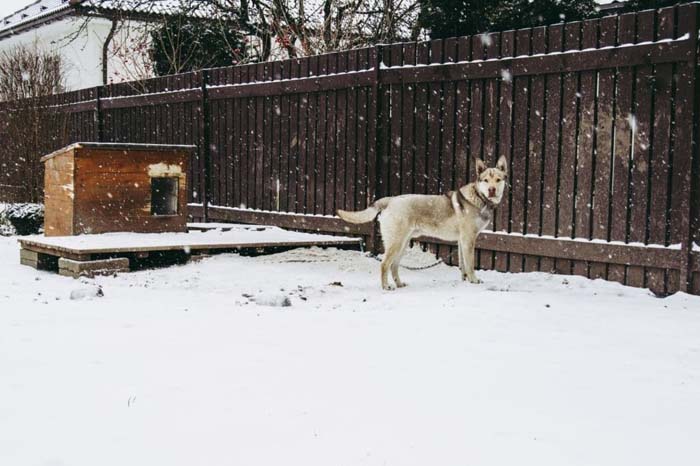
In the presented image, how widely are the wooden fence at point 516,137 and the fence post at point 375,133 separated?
1cm

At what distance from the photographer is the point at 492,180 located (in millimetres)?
6973

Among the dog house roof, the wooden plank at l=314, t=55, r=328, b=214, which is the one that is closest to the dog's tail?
the wooden plank at l=314, t=55, r=328, b=214

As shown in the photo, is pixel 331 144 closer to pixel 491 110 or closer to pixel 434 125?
pixel 434 125

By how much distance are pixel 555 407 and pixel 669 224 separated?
3418 millimetres

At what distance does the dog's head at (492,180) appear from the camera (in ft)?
22.9

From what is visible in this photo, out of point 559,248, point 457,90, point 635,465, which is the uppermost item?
point 457,90

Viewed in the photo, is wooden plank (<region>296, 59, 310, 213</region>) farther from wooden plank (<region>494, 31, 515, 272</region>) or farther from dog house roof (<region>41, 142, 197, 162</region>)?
wooden plank (<region>494, 31, 515, 272</region>)

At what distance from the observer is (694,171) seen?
6.20 m

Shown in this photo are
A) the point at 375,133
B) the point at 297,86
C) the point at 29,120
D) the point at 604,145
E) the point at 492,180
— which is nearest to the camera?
the point at 604,145

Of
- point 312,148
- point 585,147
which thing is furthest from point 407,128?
point 585,147

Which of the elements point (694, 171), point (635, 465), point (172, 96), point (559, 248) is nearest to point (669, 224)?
point (694, 171)

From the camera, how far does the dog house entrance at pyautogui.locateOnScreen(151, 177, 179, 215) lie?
9305mm

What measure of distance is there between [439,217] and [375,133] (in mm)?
2023

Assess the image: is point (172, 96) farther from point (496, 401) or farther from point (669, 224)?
point (496, 401)
